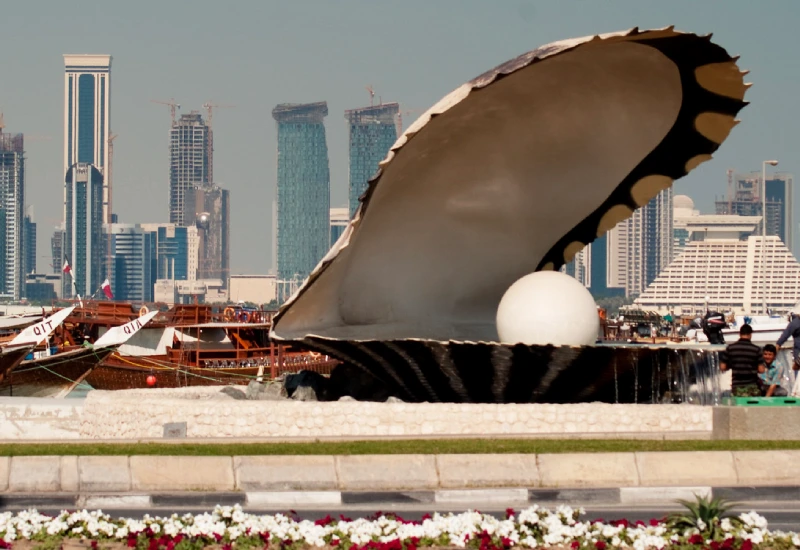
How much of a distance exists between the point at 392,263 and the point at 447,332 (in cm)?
178

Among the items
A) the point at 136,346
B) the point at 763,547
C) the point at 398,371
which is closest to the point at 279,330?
Result: the point at 398,371

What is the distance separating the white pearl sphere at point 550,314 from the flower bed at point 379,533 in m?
9.77

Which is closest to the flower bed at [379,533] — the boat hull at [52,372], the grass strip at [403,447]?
the grass strip at [403,447]

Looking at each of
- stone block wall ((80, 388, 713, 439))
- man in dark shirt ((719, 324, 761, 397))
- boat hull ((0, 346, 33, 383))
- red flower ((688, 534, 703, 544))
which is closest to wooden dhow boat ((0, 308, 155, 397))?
boat hull ((0, 346, 33, 383))

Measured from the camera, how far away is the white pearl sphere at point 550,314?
20.1m

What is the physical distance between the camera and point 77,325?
57844 mm

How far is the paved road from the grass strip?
1.23 m

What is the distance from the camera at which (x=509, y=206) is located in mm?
23047

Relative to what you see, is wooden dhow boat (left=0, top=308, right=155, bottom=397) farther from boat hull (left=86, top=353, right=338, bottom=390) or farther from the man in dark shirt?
the man in dark shirt

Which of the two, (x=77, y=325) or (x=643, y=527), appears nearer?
(x=643, y=527)

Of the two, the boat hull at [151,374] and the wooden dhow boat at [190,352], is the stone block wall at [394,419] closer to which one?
the wooden dhow boat at [190,352]

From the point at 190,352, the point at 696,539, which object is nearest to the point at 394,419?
the point at 696,539

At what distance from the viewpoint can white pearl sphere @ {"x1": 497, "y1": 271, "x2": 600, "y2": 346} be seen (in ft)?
65.8

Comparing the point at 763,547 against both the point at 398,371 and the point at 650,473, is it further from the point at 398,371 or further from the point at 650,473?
the point at 398,371
